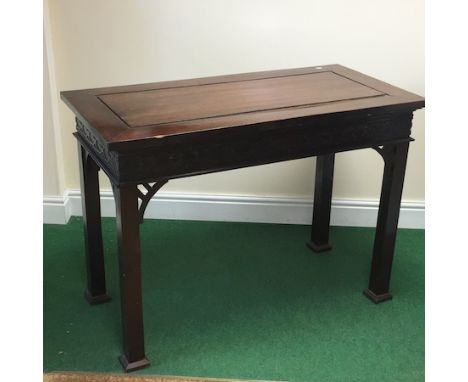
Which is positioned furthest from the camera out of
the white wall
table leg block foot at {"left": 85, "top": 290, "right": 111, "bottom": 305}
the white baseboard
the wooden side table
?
the white baseboard

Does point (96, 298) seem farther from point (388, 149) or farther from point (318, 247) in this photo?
point (388, 149)

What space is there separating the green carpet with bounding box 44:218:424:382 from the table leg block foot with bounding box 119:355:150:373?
2 centimetres

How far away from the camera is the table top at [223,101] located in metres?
2.07

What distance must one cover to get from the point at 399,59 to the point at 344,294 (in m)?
1.14

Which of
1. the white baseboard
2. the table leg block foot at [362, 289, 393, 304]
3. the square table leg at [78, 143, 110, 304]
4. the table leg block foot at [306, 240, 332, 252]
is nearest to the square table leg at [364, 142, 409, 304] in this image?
the table leg block foot at [362, 289, 393, 304]

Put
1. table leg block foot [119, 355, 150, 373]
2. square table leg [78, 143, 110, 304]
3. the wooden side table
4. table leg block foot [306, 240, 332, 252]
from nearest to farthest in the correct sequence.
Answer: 1. the wooden side table
2. table leg block foot [119, 355, 150, 373]
3. square table leg [78, 143, 110, 304]
4. table leg block foot [306, 240, 332, 252]

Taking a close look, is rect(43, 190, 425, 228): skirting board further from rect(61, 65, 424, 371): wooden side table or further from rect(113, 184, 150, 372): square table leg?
rect(113, 184, 150, 372): square table leg

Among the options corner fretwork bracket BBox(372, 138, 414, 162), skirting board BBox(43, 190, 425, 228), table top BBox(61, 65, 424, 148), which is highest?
table top BBox(61, 65, 424, 148)

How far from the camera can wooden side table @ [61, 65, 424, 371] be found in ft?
6.74

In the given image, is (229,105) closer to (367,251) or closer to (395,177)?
(395,177)

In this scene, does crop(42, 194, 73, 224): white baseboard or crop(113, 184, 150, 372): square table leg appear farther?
crop(42, 194, 73, 224): white baseboard

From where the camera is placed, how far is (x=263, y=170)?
10.8ft

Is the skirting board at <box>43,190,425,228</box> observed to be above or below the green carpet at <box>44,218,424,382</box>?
above
